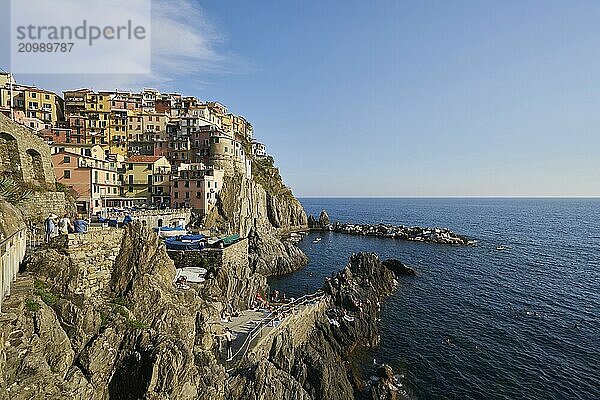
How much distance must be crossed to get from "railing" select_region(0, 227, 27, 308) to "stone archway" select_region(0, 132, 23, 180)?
1283cm

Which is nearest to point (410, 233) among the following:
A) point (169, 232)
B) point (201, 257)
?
point (169, 232)

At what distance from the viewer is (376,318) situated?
3506 centimetres

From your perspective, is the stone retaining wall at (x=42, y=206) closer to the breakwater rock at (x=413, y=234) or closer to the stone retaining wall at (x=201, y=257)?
the stone retaining wall at (x=201, y=257)

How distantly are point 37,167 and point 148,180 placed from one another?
988 inches

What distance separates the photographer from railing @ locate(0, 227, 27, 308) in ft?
31.8

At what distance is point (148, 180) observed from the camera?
168 feet

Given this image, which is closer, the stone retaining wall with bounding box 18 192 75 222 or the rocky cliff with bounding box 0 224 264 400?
the rocky cliff with bounding box 0 224 264 400

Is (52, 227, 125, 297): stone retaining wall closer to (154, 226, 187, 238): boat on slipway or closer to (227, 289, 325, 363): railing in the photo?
(227, 289, 325, 363): railing

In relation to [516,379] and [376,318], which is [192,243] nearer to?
[376,318]

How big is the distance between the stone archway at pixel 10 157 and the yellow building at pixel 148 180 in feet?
89.1

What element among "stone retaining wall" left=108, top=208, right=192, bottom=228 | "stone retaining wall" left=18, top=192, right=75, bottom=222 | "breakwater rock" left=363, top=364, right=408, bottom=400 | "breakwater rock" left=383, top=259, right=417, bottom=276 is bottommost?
"breakwater rock" left=363, top=364, right=408, bottom=400

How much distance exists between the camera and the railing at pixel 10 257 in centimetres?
970

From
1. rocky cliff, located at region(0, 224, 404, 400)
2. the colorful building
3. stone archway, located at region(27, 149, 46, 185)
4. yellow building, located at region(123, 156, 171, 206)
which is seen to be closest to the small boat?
rocky cliff, located at region(0, 224, 404, 400)

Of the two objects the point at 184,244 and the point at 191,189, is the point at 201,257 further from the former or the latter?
the point at 191,189
